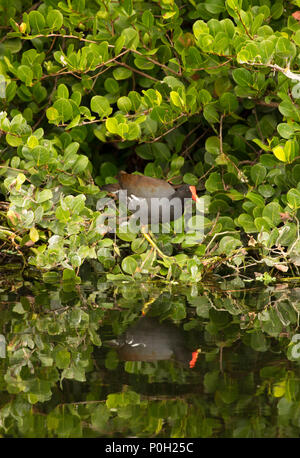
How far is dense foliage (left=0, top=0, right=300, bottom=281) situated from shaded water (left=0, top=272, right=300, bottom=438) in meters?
0.18

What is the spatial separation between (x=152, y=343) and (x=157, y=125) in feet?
3.76

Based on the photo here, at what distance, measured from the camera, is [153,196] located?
2533mm

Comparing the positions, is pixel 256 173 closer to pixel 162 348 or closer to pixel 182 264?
pixel 182 264

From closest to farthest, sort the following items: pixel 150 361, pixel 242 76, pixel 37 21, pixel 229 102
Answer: pixel 150 361 < pixel 242 76 < pixel 37 21 < pixel 229 102

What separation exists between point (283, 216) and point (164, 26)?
2.81 ft

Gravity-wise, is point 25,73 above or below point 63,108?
above

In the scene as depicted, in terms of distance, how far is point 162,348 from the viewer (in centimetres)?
152

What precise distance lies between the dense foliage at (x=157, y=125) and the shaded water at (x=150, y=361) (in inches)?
6.9

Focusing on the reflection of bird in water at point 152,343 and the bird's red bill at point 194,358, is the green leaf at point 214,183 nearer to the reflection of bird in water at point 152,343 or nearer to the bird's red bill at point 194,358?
the reflection of bird in water at point 152,343

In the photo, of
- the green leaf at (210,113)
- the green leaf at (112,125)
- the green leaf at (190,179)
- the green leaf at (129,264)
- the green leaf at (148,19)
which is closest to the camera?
the green leaf at (129,264)

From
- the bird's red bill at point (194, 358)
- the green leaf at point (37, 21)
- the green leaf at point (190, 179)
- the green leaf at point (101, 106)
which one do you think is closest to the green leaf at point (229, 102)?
the green leaf at point (190, 179)

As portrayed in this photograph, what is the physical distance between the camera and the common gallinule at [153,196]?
2.42 meters

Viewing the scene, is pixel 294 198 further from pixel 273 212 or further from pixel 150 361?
pixel 150 361

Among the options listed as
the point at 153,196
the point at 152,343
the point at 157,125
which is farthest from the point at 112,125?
the point at 152,343
